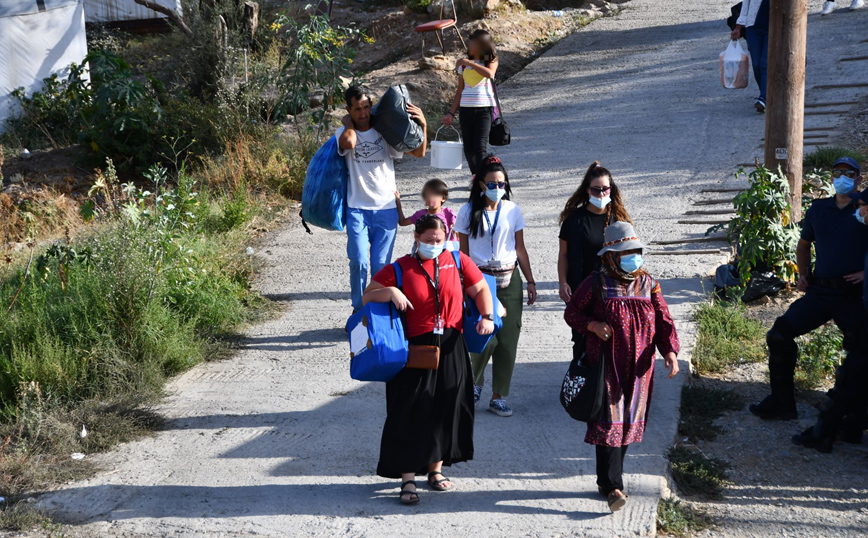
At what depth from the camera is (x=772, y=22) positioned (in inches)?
274

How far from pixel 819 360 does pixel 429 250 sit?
10.2 feet

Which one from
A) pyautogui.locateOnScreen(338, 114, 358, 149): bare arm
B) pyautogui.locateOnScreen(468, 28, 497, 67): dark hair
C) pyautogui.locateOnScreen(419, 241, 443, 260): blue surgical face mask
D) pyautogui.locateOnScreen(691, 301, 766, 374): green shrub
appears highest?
pyautogui.locateOnScreen(468, 28, 497, 67): dark hair

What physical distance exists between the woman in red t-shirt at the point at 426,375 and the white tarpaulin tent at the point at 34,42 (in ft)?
46.5

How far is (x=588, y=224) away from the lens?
511 cm

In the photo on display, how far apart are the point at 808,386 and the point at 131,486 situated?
4375 millimetres

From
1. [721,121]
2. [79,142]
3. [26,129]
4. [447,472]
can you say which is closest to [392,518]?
[447,472]

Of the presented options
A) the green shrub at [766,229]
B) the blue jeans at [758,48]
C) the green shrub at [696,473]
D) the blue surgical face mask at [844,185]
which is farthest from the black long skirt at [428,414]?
the blue jeans at [758,48]

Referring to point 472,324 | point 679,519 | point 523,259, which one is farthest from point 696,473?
point 523,259

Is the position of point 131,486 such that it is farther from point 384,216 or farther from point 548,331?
point 548,331

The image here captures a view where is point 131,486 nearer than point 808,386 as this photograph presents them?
Yes

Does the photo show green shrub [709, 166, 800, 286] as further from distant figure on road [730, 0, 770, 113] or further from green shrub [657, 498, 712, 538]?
distant figure on road [730, 0, 770, 113]

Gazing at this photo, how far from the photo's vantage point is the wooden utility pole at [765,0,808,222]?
684cm

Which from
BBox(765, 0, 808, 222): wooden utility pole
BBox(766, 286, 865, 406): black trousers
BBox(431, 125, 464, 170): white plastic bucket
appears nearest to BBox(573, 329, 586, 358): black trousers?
BBox(766, 286, 865, 406): black trousers

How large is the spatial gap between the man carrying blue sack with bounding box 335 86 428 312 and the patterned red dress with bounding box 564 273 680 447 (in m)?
2.30
